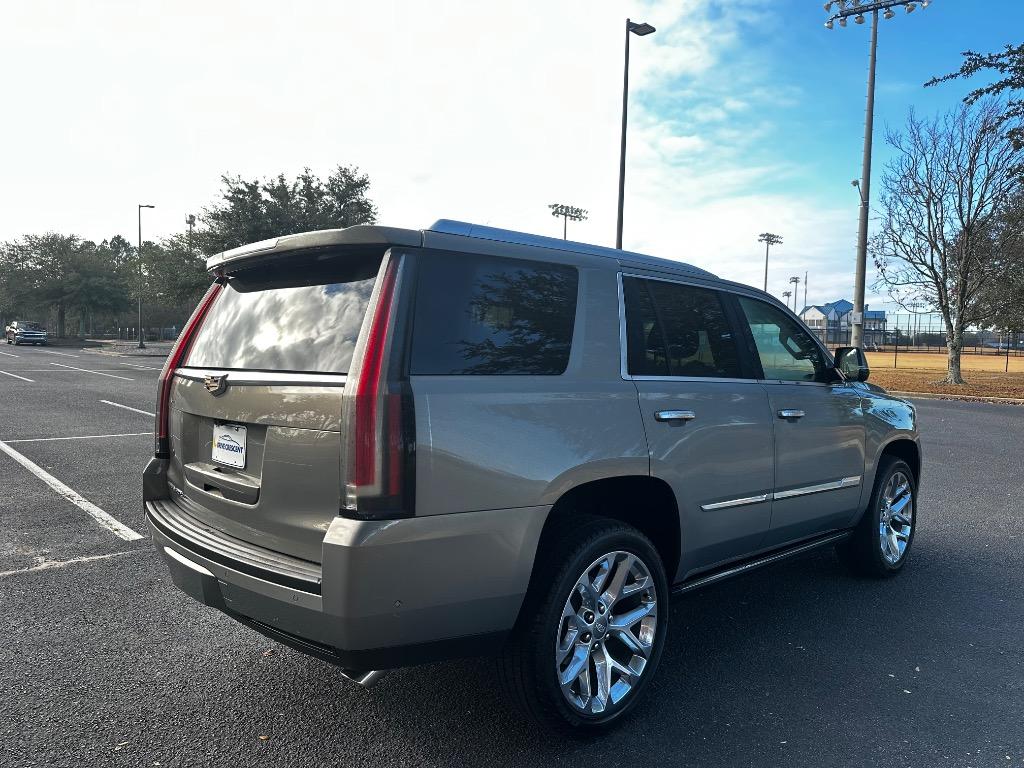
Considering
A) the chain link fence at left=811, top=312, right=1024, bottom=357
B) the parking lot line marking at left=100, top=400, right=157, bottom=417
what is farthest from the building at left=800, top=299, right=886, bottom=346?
the parking lot line marking at left=100, top=400, right=157, bottom=417

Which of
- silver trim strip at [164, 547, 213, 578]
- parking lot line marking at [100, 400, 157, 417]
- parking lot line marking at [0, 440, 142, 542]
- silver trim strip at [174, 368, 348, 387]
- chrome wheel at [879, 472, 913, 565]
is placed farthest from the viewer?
parking lot line marking at [100, 400, 157, 417]

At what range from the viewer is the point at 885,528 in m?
4.72

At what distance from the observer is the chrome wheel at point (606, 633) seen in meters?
2.78

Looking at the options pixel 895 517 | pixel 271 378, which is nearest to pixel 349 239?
pixel 271 378

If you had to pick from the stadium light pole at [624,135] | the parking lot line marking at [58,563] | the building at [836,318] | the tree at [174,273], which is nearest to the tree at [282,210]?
the tree at [174,273]

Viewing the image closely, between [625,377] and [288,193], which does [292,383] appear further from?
[288,193]

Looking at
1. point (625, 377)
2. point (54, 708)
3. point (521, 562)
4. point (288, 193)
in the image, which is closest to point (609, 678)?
point (521, 562)

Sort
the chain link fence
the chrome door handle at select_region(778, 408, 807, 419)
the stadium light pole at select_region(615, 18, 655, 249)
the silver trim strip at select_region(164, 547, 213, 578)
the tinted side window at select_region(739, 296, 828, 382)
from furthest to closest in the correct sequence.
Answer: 1. the chain link fence
2. the stadium light pole at select_region(615, 18, 655, 249)
3. the tinted side window at select_region(739, 296, 828, 382)
4. the chrome door handle at select_region(778, 408, 807, 419)
5. the silver trim strip at select_region(164, 547, 213, 578)

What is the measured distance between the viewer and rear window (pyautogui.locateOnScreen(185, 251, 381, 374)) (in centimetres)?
265

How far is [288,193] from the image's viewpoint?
3878 centimetres

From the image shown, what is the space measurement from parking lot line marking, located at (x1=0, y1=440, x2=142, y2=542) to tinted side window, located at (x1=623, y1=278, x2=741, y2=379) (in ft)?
13.1

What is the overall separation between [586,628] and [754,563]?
4.22ft

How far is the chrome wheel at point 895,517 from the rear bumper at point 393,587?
10.0 ft

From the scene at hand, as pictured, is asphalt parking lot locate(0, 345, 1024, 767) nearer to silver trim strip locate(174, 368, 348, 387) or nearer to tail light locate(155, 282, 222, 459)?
tail light locate(155, 282, 222, 459)
